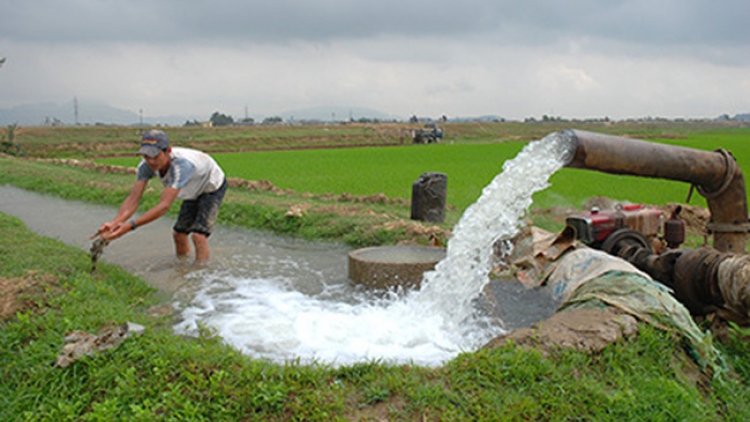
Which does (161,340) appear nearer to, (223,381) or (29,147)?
(223,381)

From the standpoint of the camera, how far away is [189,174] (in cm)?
564

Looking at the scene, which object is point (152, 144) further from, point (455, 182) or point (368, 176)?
point (368, 176)

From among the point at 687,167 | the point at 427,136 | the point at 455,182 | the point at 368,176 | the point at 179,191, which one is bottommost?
the point at 368,176

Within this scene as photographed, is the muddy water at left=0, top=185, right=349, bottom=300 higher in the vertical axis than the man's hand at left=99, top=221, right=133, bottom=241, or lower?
lower

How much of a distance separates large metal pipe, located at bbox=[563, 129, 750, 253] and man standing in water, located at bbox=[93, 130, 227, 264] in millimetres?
3494

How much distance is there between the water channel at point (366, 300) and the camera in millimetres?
4031

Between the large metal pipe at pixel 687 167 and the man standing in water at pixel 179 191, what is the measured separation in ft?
11.5

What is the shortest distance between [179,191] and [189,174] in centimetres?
28

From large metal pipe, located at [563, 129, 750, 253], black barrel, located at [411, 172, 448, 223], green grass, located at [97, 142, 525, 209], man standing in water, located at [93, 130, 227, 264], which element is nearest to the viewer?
large metal pipe, located at [563, 129, 750, 253]

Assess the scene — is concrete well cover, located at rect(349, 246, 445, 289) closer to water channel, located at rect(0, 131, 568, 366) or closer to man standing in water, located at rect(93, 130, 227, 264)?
Answer: water channel, located at rect(0, 131, 568, 366)

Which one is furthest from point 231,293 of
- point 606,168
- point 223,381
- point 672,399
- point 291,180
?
point 291,180

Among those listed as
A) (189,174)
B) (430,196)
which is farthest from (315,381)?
(430,196)

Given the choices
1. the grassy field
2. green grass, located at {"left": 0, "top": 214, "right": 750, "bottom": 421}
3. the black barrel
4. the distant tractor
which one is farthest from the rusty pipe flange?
the distant tractor

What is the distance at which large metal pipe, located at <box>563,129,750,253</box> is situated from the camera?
3.80 m
